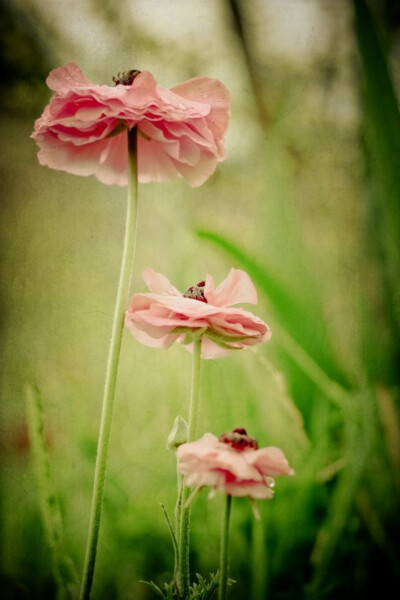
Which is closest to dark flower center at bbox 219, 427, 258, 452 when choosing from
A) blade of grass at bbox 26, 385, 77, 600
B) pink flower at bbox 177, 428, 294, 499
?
pink flower at bbox 177, 428, 294, 499

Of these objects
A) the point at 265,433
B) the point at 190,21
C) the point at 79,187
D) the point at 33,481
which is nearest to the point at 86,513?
the point at 33,481

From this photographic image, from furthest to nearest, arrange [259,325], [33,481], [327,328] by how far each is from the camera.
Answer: [327,328] < [33,481] < [259,325]

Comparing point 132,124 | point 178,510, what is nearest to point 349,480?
point 178,510

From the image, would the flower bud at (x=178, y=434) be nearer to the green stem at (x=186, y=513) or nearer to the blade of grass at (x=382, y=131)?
the green stem at (x=186, y=513)

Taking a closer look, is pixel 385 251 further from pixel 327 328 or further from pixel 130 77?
pixel 130 77

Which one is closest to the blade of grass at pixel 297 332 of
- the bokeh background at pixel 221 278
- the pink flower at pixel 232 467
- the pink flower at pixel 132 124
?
the bokeh background at pixel 221 278

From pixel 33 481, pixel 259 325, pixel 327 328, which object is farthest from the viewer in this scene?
Answer: pixel 327 328

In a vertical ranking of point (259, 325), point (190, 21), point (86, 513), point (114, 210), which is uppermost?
point (190, 21)
